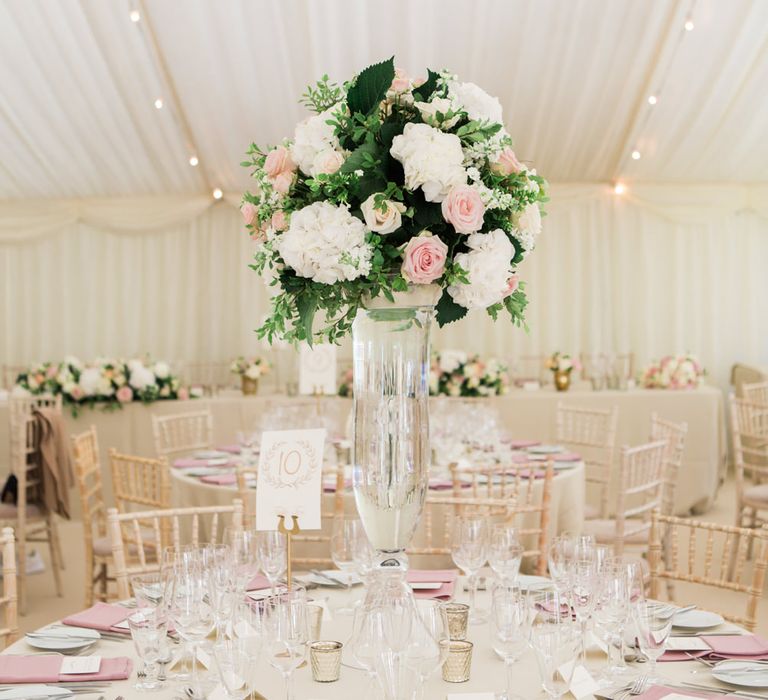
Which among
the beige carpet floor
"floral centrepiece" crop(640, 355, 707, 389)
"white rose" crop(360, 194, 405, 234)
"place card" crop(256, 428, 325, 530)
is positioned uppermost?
"white rose" crop(360, 194, 405, 234)

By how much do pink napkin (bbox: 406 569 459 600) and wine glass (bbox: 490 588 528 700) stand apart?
1.92 feet

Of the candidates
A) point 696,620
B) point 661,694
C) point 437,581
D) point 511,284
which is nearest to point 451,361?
point 437,581

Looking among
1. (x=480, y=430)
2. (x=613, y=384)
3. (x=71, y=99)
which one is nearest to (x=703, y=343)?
(x=613, y=384)

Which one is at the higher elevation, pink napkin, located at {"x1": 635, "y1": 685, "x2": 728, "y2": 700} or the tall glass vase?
the tall glass vase

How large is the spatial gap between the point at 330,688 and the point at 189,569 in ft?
1.27

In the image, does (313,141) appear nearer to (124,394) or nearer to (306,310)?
(306,310)

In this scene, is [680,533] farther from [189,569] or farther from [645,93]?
[189,569]

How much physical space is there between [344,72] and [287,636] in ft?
20.6

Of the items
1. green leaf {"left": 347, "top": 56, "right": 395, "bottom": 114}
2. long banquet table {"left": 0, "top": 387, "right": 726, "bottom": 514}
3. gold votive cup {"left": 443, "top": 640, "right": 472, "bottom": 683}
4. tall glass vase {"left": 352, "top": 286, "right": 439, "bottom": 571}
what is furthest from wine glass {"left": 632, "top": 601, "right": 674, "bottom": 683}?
long banquet table {"left": 0, "top": 387, "right": 726, "bottom": 514}

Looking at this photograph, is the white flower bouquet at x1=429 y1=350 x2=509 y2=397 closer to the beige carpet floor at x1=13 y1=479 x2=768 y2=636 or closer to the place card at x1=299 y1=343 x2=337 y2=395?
A: the beige carpet floor at x1=13 y1=479 x2=768 y2=636

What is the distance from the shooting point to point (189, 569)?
205 cm

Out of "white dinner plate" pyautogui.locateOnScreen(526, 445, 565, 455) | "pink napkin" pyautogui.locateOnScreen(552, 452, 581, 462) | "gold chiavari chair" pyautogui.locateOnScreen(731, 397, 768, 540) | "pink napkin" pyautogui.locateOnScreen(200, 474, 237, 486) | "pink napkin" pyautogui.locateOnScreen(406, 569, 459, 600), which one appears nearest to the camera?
"pink napkin" pyautogui.locateOnScreen(406, 569, 459, 600)

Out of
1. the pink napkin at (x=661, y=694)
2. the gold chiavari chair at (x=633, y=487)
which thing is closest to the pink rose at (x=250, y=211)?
the pink napkin at (x=661, y=694)

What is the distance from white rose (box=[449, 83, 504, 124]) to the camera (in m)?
2.04
